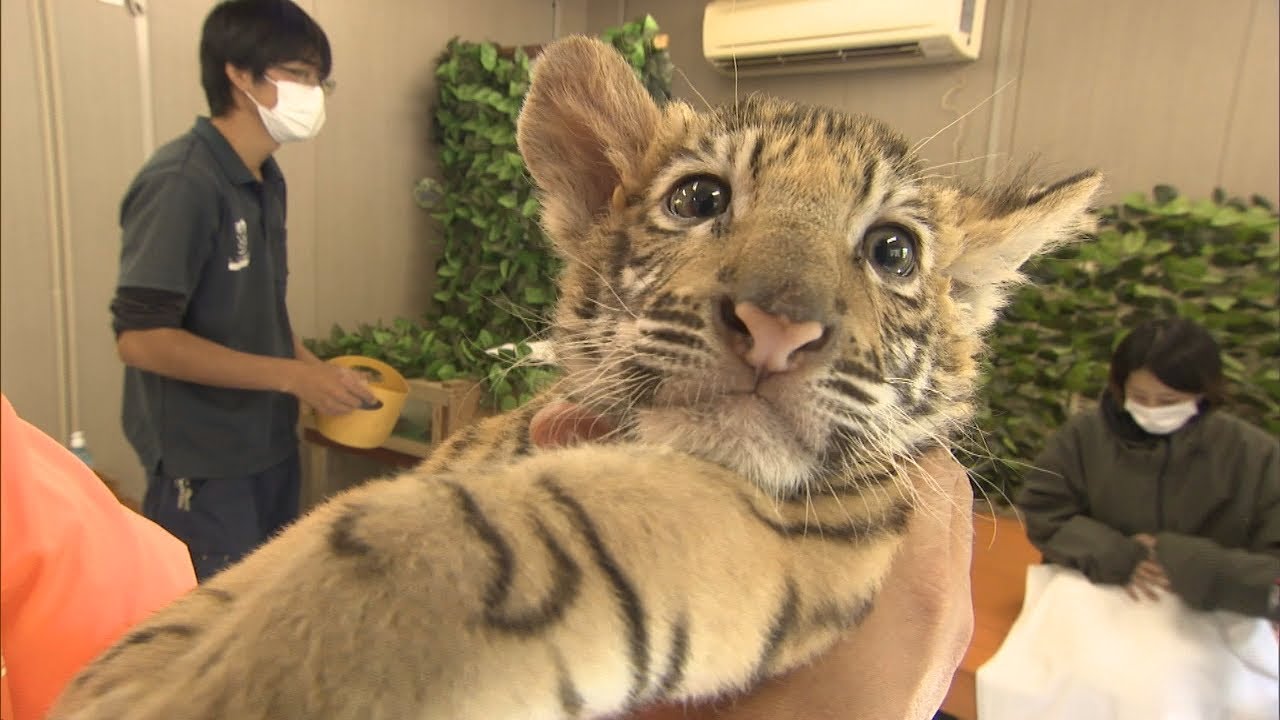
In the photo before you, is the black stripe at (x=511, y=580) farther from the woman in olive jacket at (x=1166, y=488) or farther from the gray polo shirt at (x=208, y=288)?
the woman in olive jacket at (x=1166, y=488)

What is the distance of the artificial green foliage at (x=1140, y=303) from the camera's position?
2.99 meters

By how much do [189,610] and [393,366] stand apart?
1844 millimetres

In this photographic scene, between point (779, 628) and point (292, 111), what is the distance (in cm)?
205

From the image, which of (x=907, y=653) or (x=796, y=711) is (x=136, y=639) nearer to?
(x=796, y=711)

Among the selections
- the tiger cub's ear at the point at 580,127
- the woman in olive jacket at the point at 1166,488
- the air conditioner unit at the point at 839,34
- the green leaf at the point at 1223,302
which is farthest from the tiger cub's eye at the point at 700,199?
the green leaf at the point at 1223,302

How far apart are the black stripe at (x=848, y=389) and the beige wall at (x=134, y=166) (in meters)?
0.80

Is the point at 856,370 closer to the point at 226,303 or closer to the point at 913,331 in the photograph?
the point at 913,331

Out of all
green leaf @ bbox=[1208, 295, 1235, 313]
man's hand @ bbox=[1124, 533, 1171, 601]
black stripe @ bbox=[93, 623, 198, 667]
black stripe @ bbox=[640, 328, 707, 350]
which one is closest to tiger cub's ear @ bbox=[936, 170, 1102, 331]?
black stripe @ bbox=[640, 328, 707, 350]

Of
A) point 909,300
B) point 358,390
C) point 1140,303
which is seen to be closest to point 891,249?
point 909,300

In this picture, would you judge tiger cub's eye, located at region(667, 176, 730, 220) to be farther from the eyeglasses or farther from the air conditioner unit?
the eyeglasses

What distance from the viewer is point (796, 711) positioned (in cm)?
87

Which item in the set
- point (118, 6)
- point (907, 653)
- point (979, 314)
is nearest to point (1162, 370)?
point (979, 314)

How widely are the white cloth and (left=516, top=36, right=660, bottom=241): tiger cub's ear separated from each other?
167cm

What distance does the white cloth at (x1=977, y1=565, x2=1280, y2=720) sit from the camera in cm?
177
